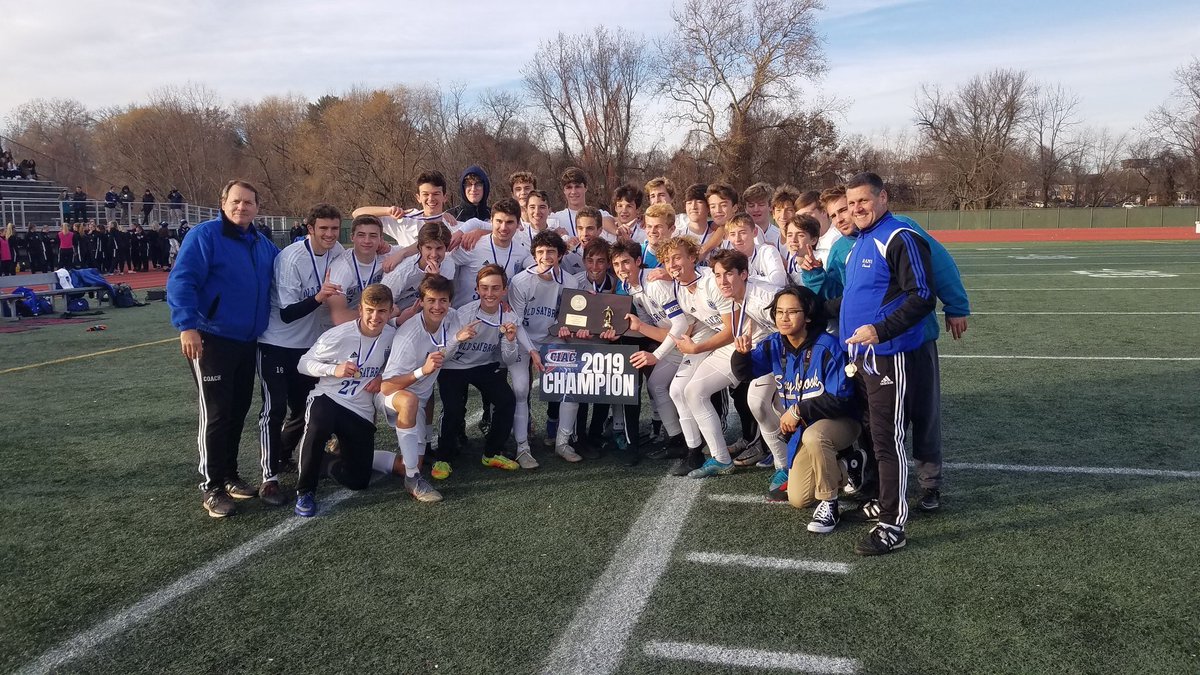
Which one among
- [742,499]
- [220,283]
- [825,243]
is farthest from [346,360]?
[825,243]

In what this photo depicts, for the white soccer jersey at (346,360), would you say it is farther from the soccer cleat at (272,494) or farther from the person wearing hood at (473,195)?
the person wearing hood at (473,195)

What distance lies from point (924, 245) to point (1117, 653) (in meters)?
1.92

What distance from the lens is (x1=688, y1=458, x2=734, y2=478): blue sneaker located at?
498cm

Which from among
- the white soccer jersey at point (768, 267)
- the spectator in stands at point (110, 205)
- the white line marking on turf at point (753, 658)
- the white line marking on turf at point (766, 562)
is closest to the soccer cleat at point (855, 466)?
the white line marking on turf at point (766, 562)

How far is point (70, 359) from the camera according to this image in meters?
9.62

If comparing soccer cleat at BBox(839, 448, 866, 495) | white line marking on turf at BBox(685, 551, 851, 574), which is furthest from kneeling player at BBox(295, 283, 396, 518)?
soccer cleat at BBox(839, 448, 866, 495)

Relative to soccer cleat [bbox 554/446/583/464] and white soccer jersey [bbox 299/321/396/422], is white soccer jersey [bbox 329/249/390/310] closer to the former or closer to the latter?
white soccer jersey [bbox 299/321/396/422]

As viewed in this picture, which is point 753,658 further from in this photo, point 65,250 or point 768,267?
point 65,250

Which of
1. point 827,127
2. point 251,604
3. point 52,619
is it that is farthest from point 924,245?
point 827,127

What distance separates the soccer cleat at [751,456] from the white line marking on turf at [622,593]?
592 mm

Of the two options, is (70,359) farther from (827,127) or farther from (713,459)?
(827,127)

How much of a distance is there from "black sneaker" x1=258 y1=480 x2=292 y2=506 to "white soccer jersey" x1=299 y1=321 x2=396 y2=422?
1.90 ft

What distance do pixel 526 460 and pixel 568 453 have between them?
0.31 metres

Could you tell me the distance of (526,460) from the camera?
5230 mm
